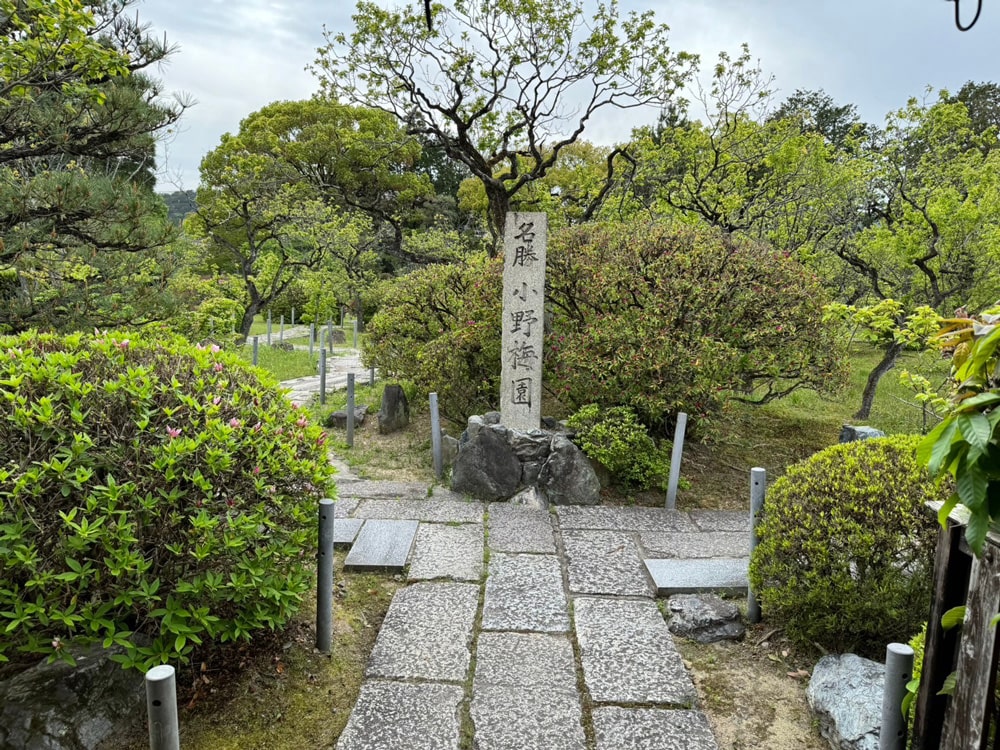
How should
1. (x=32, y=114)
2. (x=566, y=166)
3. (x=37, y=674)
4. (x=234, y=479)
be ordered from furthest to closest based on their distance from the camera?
(x=566, y=166)
(x=32, y=114)
(x=234, y=479)
(x=37, y=674)

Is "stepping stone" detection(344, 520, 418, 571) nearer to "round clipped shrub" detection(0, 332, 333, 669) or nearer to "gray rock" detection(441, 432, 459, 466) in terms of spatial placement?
"round clipped shrub" detection(0, 332, 333, 669)

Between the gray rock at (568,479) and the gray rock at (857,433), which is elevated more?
the gray rock at (857,433)

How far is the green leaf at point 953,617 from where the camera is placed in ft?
5.42

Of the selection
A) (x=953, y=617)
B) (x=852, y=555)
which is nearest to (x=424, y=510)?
(x=852, y=555)

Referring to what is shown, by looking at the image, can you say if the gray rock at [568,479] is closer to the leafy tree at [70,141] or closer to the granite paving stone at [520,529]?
the granite paving stone at [520,529]

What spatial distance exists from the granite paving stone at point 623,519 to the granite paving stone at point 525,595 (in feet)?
2.56

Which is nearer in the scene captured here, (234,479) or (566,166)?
(234,479)

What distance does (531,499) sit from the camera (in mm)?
5445

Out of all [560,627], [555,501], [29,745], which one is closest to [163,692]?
[29,745]

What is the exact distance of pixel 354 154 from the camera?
20.7 m

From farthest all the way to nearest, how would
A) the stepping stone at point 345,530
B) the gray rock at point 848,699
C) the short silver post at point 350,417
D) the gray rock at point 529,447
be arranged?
the short silver post at point 350,417
the gray rock at point 529,447
the stepping stone at point 345,530
the gray rock at point 848,699

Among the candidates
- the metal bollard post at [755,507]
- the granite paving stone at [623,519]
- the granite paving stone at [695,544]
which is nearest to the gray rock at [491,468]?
the granite paving stone at [623,519]

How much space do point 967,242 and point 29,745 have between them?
996 cm

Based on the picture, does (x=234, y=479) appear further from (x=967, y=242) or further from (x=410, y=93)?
(x=967, y=242)
